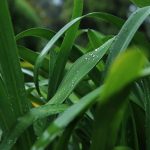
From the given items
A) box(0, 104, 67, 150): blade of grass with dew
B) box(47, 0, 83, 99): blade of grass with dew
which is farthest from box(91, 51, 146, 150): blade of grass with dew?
box(47, 0, 83, 99): blade of grass with dew

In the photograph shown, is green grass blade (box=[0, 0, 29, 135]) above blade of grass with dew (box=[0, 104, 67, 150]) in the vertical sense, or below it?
above

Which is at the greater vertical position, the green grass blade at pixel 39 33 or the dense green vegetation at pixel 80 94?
the green grass blade at pixel 39 33

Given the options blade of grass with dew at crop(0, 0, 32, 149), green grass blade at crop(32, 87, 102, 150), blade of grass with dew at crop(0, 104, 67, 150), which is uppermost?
blade of grass with dew at crop(0, 0, 32, 149)

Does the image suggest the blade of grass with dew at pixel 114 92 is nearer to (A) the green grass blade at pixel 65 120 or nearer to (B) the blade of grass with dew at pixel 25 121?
(A) the green grass blade at pixel 65 120

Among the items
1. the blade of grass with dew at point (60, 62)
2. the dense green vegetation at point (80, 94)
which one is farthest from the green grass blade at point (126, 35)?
the blade of grass with dew at point (60, 62)

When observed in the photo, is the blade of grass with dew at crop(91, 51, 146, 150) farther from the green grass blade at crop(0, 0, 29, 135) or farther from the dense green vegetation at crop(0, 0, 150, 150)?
the green grass blade at crop(0, 0, 29, 135)

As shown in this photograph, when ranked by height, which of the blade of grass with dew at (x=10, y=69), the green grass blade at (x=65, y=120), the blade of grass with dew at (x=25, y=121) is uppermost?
the blade of grass with dew at (x=10, y=69)

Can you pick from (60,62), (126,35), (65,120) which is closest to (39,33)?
(60,62)
